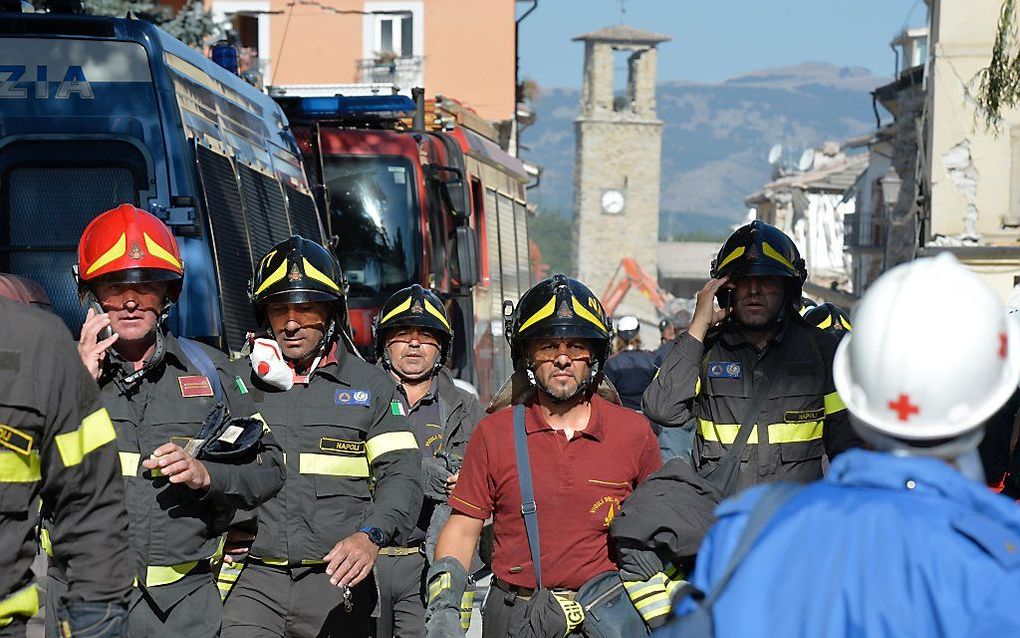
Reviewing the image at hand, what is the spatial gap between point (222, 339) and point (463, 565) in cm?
328

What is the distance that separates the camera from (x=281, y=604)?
19.4 ft

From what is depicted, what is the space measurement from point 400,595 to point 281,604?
96 cm

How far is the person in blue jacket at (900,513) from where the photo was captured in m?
2.40

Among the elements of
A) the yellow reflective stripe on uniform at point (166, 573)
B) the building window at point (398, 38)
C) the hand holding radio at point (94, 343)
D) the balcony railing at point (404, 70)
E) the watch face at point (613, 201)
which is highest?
the building window at point (398, 38)

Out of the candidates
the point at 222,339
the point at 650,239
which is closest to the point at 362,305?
the point at 222,339

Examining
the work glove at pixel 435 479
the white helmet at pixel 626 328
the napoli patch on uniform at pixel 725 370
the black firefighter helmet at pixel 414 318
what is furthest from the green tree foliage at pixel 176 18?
the napoli patch on uniform at pixel 725 370

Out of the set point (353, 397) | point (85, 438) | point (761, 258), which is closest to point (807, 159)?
point (761, 258)

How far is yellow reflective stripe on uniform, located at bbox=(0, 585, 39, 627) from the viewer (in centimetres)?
385

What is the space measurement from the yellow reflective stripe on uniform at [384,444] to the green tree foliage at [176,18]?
1417 centimetres

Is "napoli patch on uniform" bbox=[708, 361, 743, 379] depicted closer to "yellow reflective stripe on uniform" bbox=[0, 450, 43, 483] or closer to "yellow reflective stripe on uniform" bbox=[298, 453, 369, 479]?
"yellow reflective stripe on uniform" bbox=[298, 453, 369, 479]

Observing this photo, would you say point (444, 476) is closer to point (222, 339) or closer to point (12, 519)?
point (222, 339)

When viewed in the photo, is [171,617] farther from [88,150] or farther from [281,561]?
[88,150]

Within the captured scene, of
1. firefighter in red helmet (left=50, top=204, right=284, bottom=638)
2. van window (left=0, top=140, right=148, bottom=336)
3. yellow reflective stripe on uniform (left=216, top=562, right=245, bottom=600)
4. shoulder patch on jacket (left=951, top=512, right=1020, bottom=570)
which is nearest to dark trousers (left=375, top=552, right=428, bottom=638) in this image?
yellow reflective stripe on uniform (left=216, top=562, right=245, bottom=600)

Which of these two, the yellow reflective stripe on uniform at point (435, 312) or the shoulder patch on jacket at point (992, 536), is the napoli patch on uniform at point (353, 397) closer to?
the yellow reflective stripe on uniform at point (435, 312)
